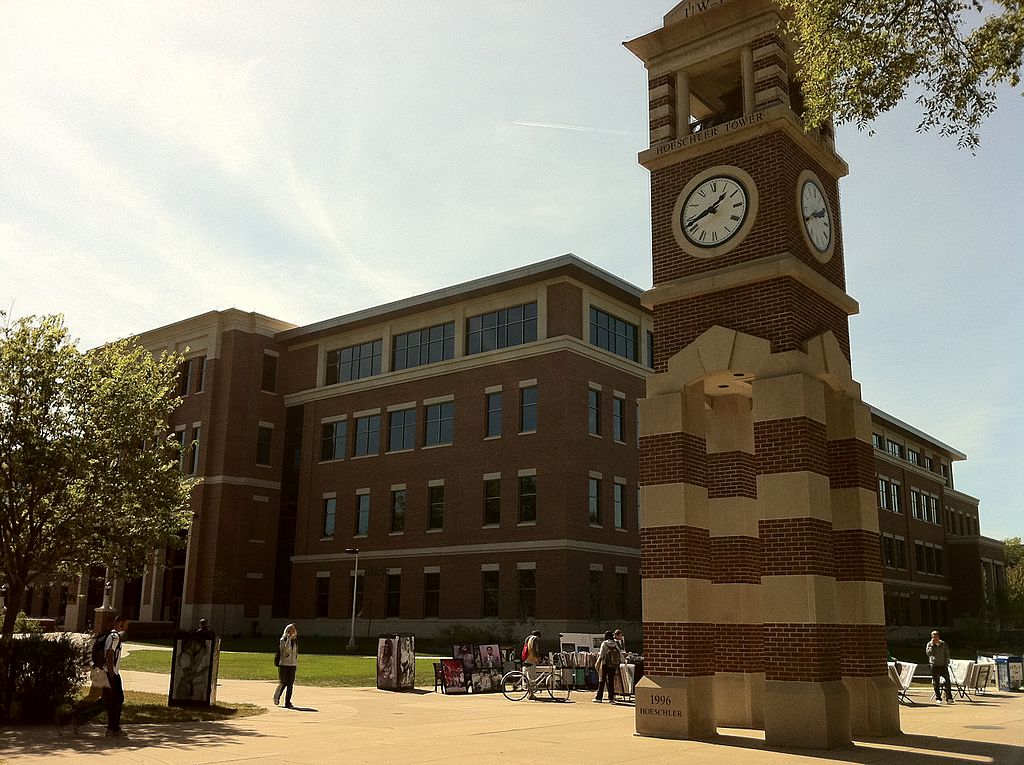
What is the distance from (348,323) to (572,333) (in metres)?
16.2

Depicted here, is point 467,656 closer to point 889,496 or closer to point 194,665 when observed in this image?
point 194,665

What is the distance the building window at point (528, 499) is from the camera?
46.8m

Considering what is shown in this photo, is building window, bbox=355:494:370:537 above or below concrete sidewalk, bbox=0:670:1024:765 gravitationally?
above

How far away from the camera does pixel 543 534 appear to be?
150 ft

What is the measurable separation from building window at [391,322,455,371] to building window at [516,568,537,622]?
13.0 m

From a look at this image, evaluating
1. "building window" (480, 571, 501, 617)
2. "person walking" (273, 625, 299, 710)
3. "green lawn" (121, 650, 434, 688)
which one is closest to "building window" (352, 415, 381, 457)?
"building window" (480, 571, 501, 617)

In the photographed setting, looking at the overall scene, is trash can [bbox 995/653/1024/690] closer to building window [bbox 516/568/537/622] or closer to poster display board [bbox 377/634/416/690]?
poster display board [bbox 377/634/416/690]

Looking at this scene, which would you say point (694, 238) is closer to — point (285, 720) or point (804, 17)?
point (804, 17)

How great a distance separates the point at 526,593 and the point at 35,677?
30.7m

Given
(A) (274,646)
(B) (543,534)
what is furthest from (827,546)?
(A) (274,646)

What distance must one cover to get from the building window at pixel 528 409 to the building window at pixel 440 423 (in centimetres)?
476

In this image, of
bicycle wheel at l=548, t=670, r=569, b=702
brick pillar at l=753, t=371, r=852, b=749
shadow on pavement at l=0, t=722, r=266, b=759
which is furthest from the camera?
bicycle wheel at l=548, t=670, r=569, b=702

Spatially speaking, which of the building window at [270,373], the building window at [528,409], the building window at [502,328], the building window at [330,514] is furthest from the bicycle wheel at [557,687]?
the building window at [270,373]

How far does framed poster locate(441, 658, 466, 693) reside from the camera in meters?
25.0
